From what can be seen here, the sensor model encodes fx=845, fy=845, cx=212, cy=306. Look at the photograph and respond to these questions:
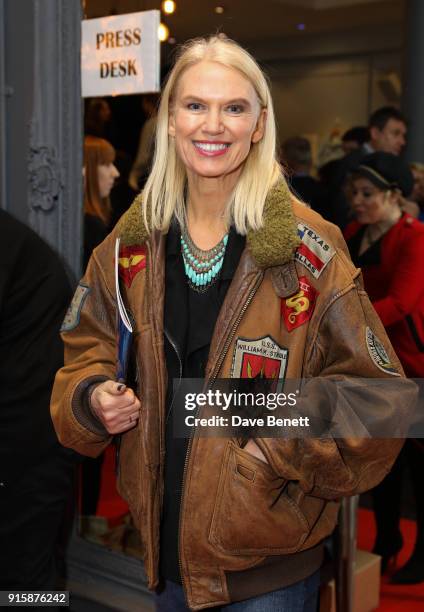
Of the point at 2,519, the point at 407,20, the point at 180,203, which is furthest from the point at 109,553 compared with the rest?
the point at 407,20

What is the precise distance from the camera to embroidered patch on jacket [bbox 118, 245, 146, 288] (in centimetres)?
185

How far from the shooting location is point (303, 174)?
2578 mm

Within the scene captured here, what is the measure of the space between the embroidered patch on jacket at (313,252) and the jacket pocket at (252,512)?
1.28ft

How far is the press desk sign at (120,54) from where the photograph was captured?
2.93 metres

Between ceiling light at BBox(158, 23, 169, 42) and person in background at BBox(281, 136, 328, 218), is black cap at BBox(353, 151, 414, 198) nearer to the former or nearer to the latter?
person in background at BBox(281, 136, 328, 218)

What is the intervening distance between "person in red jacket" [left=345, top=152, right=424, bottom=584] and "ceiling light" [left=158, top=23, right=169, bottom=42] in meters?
0.83

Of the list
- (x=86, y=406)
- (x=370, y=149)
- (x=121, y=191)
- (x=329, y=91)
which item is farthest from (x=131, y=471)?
(x=329, y=91)

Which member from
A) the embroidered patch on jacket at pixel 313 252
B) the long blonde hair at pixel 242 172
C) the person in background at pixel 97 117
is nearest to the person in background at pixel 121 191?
the person in background at pixel 97 117

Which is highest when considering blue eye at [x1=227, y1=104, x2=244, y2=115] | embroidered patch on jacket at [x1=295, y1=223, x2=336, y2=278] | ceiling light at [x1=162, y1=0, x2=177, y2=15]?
ceiling light at [x1=162, y1=0, x2=177, y2=15]

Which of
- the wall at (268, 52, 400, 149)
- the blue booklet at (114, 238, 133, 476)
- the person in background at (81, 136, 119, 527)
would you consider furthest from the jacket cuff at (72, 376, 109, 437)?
the person in background at (81, 136, 119, 527)

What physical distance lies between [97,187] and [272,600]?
185 cm

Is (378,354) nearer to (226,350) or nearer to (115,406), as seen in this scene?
(226,350)

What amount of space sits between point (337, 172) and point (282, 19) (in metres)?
0.49

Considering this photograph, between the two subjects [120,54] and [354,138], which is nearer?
[354,138]
